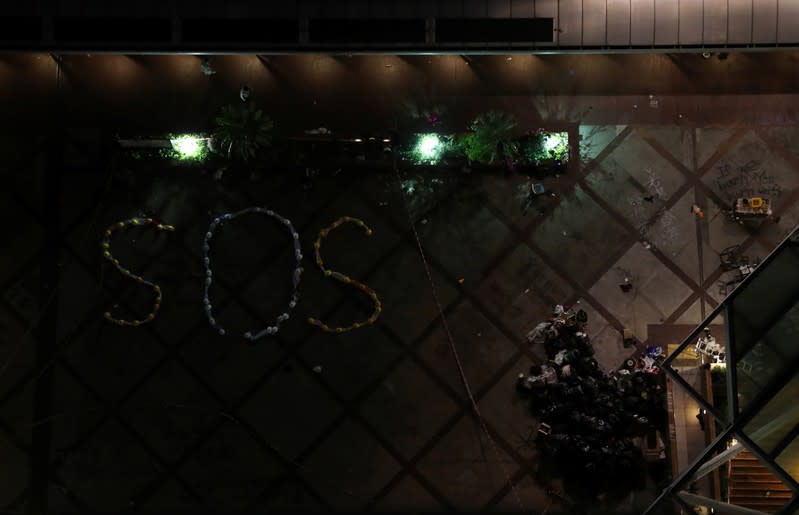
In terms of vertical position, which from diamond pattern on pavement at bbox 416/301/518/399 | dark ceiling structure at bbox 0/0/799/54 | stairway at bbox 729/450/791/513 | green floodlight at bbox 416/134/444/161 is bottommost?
stairway at bbox 729/450/791/513

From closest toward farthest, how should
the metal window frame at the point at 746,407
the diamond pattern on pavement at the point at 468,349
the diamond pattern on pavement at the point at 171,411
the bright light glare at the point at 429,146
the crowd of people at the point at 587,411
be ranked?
1. the metal window frame at the point at 746,407
2. the crowd of people at the point at 587,411
3. the diamond pattern on pavement at the point at 171,411
4. the diamond pattern on pavement at the point at 468,349
5. the bright light glare at the point at 429,146

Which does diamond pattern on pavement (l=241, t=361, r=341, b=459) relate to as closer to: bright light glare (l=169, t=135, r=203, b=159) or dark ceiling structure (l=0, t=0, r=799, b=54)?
bright light glare (l=169, t=135, r=203, b=159)

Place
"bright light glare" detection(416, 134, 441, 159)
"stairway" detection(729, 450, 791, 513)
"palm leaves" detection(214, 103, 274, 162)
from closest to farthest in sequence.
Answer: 1. "stairway" detection(729, 450, 791, 513)
2. "palm leaves" detection(214, 103, 274, 162)
3. "bright light glare" detection(416, 134, 441, 159)

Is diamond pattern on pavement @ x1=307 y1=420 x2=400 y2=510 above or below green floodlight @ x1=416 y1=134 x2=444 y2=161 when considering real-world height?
below

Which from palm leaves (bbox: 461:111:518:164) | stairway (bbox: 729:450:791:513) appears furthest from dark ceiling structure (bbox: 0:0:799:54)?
stairway (bbox: 729:450:791:513)

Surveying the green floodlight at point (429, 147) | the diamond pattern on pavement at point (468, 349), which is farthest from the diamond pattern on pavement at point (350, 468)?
the green floodlight at point (429, 147)

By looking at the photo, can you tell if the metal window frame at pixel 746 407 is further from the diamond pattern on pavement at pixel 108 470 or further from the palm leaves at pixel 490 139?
the diamond pattern on pavement at pixel 108 470
